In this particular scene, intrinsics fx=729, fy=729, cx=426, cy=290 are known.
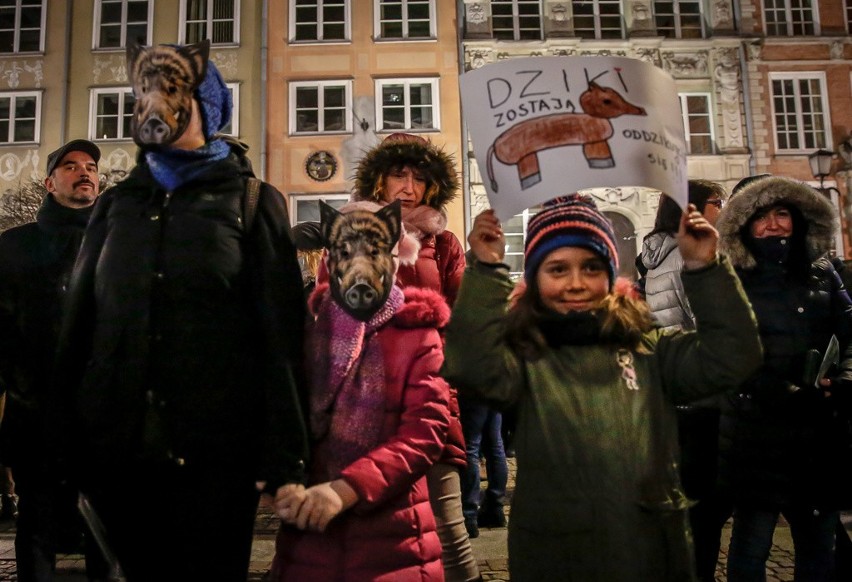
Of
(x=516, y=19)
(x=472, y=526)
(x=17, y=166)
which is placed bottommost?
(x=472, y=526)

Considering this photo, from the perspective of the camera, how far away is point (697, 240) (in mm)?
1948

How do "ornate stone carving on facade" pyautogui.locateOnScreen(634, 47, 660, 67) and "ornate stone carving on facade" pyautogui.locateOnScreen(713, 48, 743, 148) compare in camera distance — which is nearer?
"ornate stone carving on facade" pyautogui.locateOnScreen(713, 48, 743, 148)

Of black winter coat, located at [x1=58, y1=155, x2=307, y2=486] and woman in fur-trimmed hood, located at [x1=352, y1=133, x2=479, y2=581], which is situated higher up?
woman in fur-trimmed hood, located at [x1=352, y1=133, x2=479, y2=581]

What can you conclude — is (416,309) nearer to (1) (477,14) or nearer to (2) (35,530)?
(2) (35,530)

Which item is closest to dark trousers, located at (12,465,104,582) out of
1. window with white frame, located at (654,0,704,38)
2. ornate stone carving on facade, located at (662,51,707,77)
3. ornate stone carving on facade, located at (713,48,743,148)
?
ornate stone carving on facade, located at (713,48,743,148)

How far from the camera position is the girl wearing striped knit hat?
1906mm

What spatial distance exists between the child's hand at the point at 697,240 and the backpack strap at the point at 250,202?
120 cm

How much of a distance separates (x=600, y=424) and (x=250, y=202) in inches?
46.2

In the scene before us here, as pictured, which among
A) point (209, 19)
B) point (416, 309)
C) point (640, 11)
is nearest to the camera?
point (416, 309)

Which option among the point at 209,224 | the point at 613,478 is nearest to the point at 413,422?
the point at 613,478

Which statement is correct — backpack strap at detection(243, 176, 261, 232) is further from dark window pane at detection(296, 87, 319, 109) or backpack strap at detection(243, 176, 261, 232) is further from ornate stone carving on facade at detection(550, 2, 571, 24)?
ornate stone carving on facade at detection(550, 2, 571, 24)

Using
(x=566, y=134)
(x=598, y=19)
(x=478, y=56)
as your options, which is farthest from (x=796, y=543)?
(x=598, y=19)

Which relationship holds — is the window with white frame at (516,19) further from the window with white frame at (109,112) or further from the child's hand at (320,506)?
the child's hand at (320,506)

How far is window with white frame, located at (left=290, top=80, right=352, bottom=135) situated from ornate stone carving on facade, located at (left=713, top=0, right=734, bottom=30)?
9.50 metres
